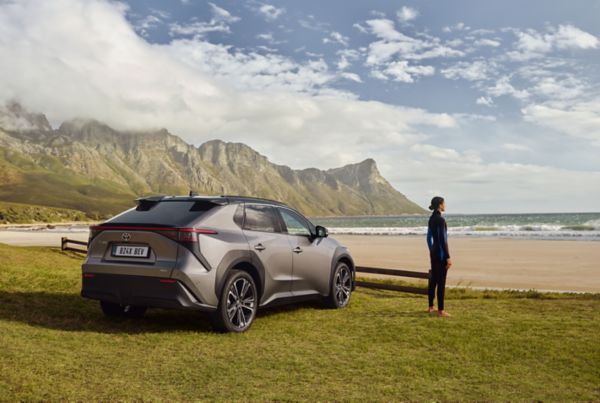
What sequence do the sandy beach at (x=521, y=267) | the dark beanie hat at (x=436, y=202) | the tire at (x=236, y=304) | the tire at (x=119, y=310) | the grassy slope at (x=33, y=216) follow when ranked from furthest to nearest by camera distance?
the grassy slope at (x=33, y=216), the sandy beach at (x=521, y=267), the dark beanie hat at (x=436, y=202), the tire at (x=119, y=310), the tire at (x=236, y=304)

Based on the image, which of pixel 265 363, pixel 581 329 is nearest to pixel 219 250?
Answer: pixel 265 363

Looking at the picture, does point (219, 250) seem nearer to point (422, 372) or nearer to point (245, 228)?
point (245, 228)

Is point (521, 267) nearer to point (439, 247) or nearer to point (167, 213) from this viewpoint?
point (439, 247)

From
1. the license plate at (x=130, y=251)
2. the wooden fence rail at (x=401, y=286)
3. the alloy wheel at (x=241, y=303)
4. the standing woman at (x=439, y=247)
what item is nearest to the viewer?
the license plate at (x=130, y=251)

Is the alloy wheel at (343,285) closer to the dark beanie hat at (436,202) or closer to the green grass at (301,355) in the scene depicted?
the green grass at (301,355)

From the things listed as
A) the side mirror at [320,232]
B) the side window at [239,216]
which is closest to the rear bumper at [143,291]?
the side window at [239,216]

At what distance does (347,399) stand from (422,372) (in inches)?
51.3

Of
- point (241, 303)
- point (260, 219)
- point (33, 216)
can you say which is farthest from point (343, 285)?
point (33, 216)

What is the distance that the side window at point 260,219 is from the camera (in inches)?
319

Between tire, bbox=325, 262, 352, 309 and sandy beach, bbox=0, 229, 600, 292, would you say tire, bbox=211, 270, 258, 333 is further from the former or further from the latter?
sandy beach, bbox=0, 229, 600, 292

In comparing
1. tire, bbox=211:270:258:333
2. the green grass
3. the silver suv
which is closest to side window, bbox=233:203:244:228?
the silver suv

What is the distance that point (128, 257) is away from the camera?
7.28m

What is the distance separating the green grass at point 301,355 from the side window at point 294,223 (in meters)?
1.46

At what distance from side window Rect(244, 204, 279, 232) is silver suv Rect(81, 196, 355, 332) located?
2 centimetres
